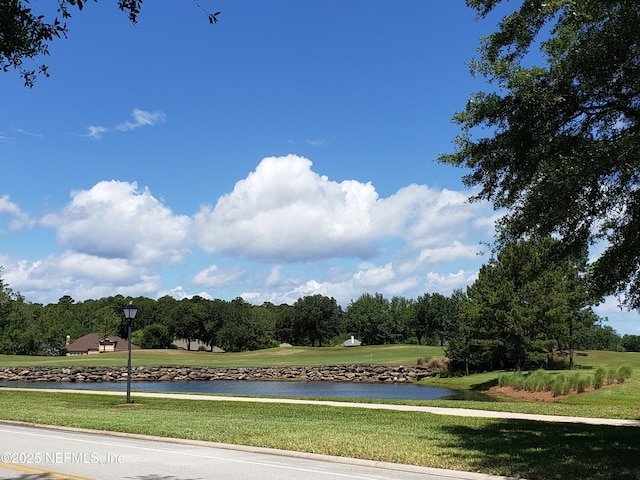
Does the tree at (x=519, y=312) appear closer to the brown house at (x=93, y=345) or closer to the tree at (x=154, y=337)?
the brown house at (x=93, y=345)

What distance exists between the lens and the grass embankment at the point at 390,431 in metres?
10.6

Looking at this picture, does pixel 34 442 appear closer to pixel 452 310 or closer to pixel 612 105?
pixel 612 105

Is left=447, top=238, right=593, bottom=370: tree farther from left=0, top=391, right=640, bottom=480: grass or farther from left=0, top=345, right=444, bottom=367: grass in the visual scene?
left=0, top=391, right=640, bottom=480: grass

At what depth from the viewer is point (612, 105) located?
12.4m

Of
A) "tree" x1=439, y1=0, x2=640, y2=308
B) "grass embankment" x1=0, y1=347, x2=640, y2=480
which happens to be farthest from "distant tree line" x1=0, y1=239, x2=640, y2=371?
"tree" x1=439, y1=0, x2=640, y2=308

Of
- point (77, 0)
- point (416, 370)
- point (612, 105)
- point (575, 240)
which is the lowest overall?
point (416, 370)

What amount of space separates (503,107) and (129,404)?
17.4 meters

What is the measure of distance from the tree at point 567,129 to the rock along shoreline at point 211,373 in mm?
50202

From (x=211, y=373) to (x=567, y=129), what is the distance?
60615 mm

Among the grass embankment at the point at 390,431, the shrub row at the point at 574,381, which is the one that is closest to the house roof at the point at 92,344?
the shrub row at the point at 574,381

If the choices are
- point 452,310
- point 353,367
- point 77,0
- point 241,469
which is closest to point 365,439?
point 241,469

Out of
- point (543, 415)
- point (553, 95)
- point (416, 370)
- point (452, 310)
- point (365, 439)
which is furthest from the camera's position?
point (452, 310)

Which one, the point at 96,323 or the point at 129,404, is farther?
the point at 96,323

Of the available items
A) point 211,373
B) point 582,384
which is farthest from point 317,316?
point 582,384
